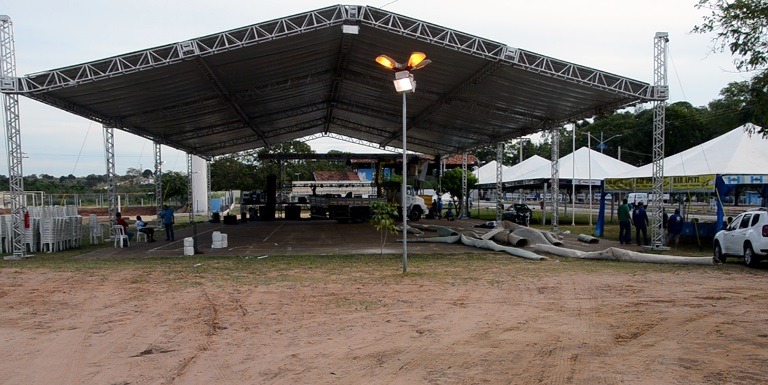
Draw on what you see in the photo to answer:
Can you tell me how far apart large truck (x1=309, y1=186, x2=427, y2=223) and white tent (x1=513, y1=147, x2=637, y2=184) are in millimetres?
6847

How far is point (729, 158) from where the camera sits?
790 inches

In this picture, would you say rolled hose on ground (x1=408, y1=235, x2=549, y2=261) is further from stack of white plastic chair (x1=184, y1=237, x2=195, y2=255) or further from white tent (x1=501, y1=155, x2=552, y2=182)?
white tent (x1=501, y1=155, x2=552, y2=182)

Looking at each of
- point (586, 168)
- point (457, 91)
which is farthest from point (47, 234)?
A: point (586, 168)

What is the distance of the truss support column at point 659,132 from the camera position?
18.5 metres

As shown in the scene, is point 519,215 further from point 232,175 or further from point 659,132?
point 232,175

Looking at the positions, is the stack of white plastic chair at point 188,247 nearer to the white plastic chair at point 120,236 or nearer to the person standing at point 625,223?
the white plastic chair at point 120,236

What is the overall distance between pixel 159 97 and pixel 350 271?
471 inches

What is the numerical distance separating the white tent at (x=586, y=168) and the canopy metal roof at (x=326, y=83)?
12.5 feet

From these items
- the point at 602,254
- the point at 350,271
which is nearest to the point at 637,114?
the point at 602,254

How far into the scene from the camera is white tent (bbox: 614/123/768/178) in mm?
19531

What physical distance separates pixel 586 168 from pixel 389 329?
27.4 meters

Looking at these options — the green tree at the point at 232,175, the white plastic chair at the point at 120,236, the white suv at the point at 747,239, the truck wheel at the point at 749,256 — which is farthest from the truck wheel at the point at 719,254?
the green tree at the point at 232,175

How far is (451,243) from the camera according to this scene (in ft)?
70.9

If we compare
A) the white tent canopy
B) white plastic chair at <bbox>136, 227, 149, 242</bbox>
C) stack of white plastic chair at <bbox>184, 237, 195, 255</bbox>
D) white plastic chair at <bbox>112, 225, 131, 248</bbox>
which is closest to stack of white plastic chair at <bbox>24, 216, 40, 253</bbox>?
white plastic chair at <bbox>112, 225, 131, 248</bbox>
